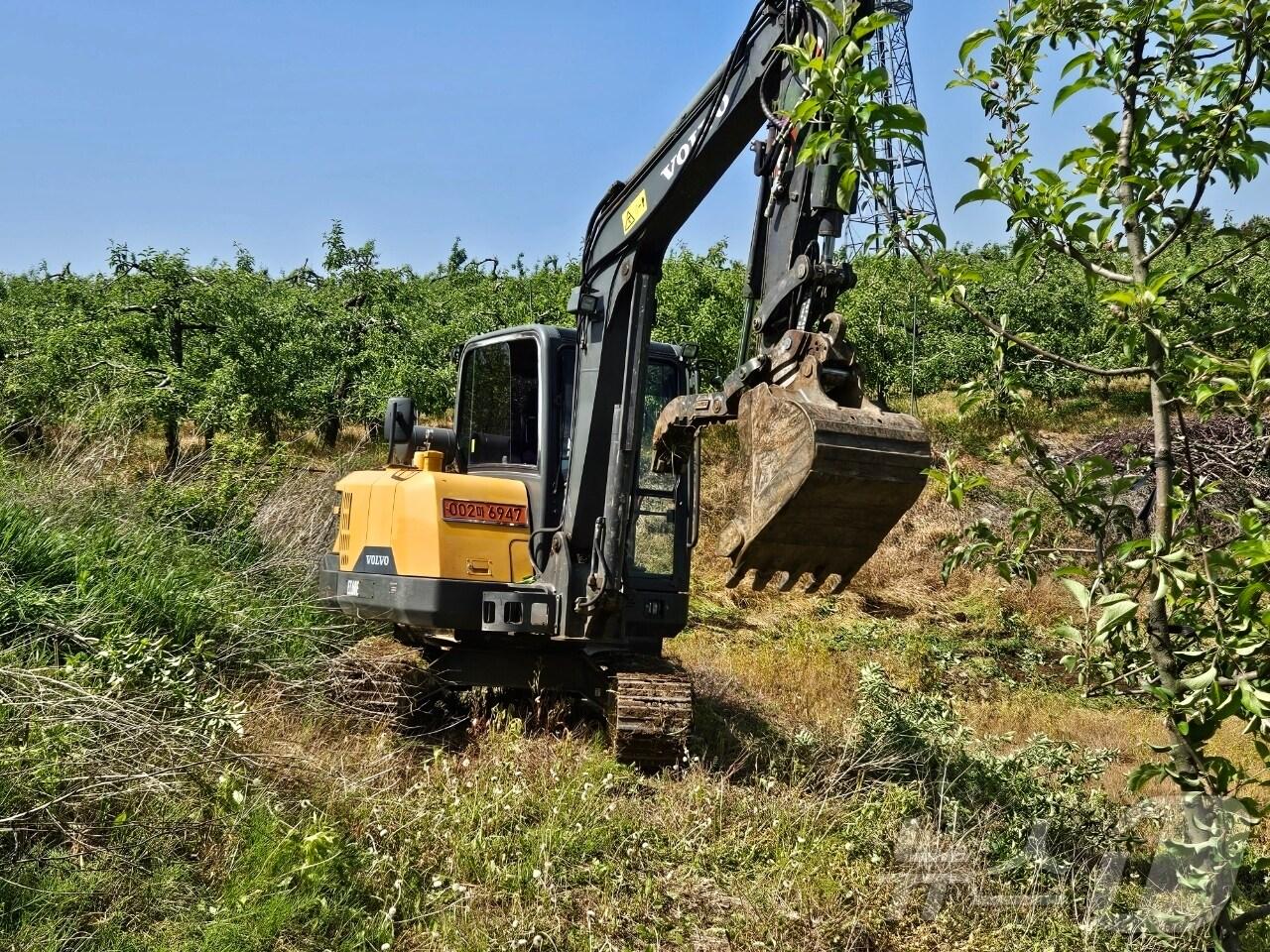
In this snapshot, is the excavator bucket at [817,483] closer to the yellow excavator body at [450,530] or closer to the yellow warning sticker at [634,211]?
the yellow warning sticker at [634,211]

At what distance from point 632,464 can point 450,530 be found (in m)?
1.26

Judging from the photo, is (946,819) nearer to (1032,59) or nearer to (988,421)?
(1032,59)

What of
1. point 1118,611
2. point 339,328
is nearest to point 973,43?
point 1118,611

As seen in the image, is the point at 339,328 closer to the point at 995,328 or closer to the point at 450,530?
the point at 450,530

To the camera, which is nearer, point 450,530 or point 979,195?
point 979,195

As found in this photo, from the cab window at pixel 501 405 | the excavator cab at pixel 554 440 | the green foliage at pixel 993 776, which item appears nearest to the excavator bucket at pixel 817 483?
the green foliage at pixel 993 776

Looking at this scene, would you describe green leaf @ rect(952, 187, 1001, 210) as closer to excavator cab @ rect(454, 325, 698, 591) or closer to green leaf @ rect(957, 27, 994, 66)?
green leaf @ rect(957, 27, 994, 66)

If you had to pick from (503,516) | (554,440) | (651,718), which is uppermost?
(554,440)

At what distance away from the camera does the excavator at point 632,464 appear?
16.1 feet

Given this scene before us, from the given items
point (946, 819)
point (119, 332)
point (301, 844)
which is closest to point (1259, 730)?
point (946, 819)

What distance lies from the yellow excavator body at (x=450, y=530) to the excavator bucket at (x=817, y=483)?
9.12 ft

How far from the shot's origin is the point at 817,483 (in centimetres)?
463

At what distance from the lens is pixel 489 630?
23.6ft

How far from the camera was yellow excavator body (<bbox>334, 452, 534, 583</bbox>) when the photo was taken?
24.0 ft
